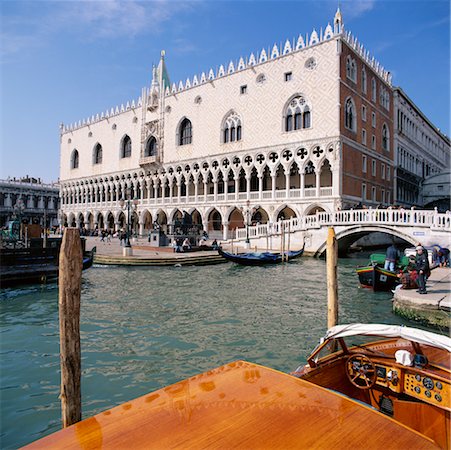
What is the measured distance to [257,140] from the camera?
64.0ft

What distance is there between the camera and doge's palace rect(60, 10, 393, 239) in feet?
56.3

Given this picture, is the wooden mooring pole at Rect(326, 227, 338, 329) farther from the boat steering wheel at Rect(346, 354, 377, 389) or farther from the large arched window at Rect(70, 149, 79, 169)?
the large arched window at Rect(70, 149, 79, 169)

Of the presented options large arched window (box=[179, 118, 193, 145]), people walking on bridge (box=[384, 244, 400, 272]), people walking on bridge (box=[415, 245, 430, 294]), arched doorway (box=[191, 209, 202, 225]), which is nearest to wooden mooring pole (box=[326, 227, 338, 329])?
people walking on bridge (box=[415, 245, 430, 294])

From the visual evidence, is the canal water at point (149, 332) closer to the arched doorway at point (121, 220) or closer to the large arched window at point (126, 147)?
the arched doorway at point (121, 220)

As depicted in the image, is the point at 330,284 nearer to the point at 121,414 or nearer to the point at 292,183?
the point at 121,414

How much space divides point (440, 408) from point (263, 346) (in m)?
2.35

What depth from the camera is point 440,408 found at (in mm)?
2229

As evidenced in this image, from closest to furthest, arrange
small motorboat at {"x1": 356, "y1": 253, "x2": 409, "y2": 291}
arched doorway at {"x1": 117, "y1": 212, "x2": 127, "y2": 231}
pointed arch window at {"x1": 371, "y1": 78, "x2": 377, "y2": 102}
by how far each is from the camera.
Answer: small motorboat at {"x1": 356, "y1": 253, "x2": 409, "y2": 291}, pointed arch window at {"x1": 371, "y1": 78, "x2": 377, "y2": 102}, arched doorway at {"x1": 117, "y1": 212, "x2": 127, "y2": 231}

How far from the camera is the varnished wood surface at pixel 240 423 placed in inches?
55.4

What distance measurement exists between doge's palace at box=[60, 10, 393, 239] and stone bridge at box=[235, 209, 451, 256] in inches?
78.2

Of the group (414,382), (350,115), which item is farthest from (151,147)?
(414,382)

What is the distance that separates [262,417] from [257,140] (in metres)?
18.9

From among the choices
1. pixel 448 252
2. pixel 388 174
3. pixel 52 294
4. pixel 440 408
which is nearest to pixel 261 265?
pixel 448 252

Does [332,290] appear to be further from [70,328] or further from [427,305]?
[70,328]
